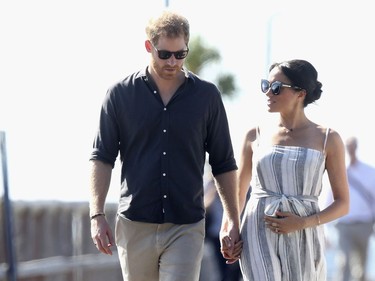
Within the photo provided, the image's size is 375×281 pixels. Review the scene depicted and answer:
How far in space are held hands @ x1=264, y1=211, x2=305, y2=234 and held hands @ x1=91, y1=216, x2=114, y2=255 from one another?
1010mm

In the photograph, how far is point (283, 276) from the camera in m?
7.12

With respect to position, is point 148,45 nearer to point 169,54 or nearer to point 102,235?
point 169,54

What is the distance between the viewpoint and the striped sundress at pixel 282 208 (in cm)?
710

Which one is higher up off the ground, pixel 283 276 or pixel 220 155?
pixel 220 155

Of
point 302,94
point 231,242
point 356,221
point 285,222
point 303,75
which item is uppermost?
point 303,75

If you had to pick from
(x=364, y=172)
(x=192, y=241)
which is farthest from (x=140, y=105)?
(x=364, y=172)

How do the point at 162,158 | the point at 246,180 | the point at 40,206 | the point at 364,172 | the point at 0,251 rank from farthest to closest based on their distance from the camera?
1. the point at 364,172
2. the point at 40,206
3. the point at 0,251
4. the point at 246,180
5. the point at 162,158

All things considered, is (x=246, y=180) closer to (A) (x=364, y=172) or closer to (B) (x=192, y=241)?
(B) (x=192, y=241)

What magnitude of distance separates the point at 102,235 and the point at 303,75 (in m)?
1.60

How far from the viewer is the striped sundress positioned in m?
7.10

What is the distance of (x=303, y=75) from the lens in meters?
7.18

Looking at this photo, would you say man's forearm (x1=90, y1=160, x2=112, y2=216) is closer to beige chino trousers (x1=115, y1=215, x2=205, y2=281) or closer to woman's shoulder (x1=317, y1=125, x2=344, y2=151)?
beige chino trousers (x1=115, y1=215, x2=205, y2=281)

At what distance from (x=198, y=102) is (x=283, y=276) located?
3.93 ft

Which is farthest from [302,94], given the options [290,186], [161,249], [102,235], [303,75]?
[102,235]
